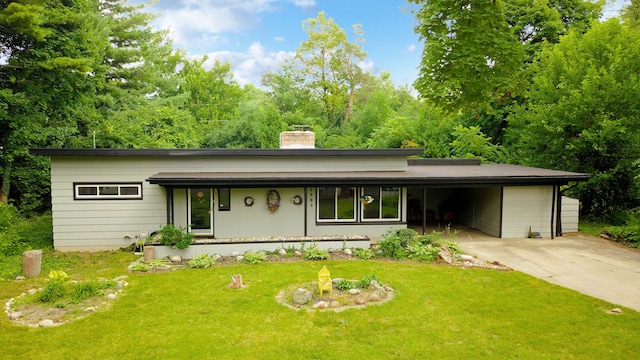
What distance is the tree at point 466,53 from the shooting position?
6172mm

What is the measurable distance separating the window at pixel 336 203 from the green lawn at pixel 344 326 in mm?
3976

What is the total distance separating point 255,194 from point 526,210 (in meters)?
9.07

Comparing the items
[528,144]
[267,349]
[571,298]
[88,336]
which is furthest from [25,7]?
[528,144]

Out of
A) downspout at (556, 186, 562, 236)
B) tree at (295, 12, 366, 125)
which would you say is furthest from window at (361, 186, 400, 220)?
tree at (295, 12, 366, 125)

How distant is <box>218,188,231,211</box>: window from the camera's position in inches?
469

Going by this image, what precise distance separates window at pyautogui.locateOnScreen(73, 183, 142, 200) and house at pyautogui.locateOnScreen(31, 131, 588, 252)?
1.1 inches

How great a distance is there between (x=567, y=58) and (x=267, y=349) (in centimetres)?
1849

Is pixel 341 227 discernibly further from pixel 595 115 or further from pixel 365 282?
pixel 595 115

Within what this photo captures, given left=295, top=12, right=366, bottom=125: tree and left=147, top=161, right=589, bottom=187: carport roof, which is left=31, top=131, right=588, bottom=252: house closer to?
left=147, top=161, right=589, bottom=187: carport roof

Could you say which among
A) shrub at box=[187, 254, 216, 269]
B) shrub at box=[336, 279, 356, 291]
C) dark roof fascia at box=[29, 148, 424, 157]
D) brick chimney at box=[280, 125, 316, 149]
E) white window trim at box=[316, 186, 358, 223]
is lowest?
shrub at box=[187, 254, 216, 269]

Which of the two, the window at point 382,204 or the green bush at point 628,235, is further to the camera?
the window at point 382,204

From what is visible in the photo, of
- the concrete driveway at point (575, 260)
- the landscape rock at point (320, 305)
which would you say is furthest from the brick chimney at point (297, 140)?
the landscape rock at point (320, 305)

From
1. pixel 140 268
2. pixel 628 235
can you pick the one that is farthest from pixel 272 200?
pixel 628 235

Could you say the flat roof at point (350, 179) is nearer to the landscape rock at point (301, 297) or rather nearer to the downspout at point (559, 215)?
the downspout at point (559, 215)
